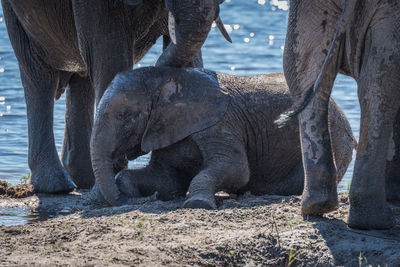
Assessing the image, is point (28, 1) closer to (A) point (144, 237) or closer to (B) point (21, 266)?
(A) point (144, 237)

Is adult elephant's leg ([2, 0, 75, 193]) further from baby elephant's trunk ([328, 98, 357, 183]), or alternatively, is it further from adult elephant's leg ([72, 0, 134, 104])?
baby elephant's trunk ([328, 98, 357, 183])

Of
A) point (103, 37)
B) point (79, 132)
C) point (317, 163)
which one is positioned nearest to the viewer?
point (317, 163)

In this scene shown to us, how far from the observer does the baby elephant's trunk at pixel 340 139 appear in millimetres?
6430

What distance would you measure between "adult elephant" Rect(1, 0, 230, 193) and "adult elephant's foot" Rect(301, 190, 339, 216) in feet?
5.12

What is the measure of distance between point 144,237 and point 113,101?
1703 mm

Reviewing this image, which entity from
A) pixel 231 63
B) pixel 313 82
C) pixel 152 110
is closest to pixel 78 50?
pixel 152 110

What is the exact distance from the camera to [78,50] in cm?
700

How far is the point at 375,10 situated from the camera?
430cm

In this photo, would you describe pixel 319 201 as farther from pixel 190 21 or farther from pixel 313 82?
pixel 190 21

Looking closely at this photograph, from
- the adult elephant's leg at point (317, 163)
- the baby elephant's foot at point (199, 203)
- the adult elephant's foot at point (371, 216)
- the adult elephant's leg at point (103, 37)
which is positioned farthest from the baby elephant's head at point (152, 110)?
the adult elephant's foot at point (371, 216)

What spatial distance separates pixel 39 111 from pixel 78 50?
0.62 metres

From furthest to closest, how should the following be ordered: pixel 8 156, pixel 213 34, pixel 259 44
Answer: pixel 213 34
pixel 259 44
pixel 8 156

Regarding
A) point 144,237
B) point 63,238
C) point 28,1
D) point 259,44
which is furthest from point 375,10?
point 259,44

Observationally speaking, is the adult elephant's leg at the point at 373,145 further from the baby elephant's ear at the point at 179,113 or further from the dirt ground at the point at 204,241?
the baby elephant's ear at the point at 179,113
